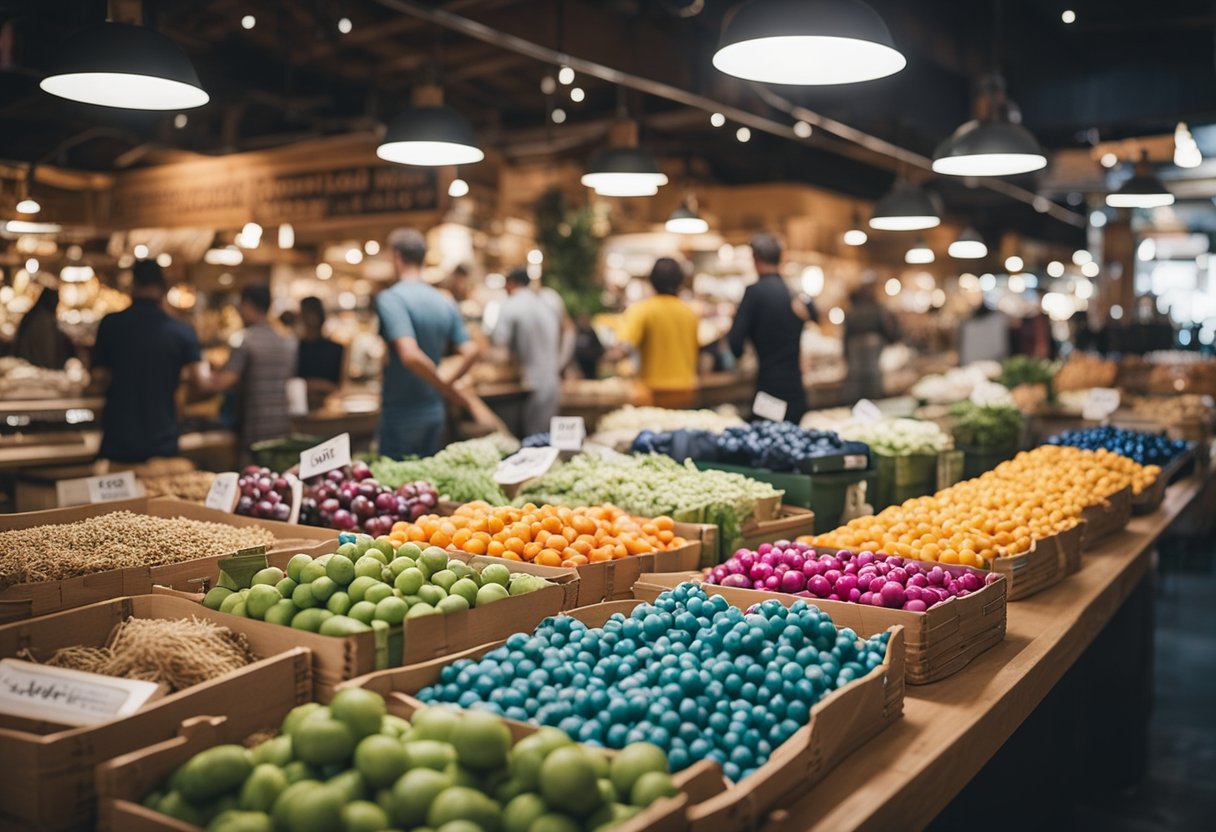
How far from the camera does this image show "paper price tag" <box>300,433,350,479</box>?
3635 mm

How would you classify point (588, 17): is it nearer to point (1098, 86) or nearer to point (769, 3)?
point (769, 3)

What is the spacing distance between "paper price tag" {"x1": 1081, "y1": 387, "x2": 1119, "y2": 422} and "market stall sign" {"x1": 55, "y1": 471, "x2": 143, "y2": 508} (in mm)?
6016

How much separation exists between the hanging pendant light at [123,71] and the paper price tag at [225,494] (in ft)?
4.28

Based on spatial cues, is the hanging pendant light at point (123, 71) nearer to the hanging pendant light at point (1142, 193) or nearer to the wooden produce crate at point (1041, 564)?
the wooden produce crate at point (1041, 564)

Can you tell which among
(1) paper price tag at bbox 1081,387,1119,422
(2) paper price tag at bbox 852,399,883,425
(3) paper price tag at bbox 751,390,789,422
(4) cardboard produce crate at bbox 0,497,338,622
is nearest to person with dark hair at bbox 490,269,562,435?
(3) paper price tag at bbox 751,390,789,422

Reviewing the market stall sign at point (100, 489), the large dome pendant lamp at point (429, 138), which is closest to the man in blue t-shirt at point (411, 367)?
the large dome pendant lamp at point (429, 138)

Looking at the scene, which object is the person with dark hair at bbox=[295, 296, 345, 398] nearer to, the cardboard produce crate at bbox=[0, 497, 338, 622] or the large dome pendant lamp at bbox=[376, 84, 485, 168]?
the large dome pendant lamp at bbox=[376, 84, 485, 168]

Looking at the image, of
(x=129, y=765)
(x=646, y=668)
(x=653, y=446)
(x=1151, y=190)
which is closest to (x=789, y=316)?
(x=653, y=446)

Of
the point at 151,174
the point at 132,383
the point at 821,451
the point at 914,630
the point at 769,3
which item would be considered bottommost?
the point at 914,630

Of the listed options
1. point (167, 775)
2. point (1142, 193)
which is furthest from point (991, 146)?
point (167, 775)

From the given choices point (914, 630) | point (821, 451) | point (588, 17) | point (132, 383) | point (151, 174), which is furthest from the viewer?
point (151, 174)

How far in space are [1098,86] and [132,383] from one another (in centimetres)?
808

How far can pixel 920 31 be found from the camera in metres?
7.15

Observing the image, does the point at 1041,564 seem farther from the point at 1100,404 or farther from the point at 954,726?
the point at 1100,404
